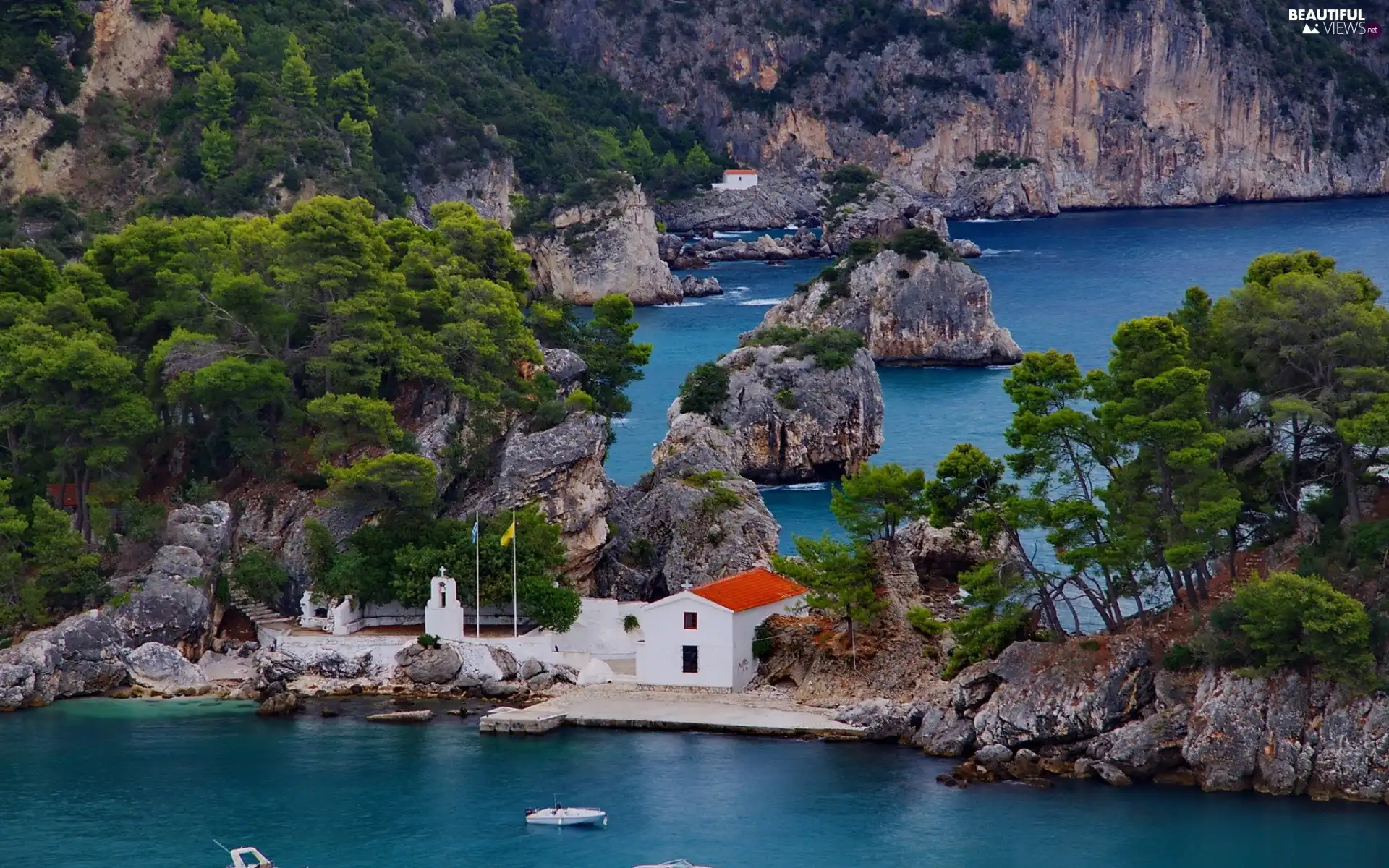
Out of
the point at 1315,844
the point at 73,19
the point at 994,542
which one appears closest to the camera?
the point at 1315,844

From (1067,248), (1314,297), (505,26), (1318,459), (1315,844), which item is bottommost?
(1315,844)

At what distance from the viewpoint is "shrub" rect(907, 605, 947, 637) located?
5512 cm

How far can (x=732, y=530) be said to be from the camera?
6262 cm

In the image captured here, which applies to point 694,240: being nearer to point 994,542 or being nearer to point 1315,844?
point 994,542

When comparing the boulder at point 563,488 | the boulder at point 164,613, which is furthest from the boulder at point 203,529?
the boulder at point 563,488

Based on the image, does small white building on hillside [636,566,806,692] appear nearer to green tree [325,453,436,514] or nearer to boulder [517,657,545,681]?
boulder [517,657,545,681]

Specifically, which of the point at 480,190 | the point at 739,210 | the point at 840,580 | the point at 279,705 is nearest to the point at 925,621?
the point at 840,580

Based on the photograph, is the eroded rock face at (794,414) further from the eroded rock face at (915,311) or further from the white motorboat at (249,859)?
the white motorboat at (249,859)

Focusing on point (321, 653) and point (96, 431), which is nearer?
point (321, 653)

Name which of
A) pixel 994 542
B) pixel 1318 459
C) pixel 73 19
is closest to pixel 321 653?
pixel 994 542

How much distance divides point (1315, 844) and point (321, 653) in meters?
26.4

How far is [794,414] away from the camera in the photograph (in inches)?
3248

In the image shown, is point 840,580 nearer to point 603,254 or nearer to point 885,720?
point 885,720

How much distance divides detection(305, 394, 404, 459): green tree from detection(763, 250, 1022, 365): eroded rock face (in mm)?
45254
